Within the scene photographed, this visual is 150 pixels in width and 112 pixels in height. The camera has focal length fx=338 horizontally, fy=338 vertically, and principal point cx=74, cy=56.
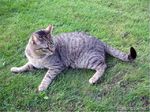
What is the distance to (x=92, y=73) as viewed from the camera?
14.9 ft

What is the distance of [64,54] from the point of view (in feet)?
15.2

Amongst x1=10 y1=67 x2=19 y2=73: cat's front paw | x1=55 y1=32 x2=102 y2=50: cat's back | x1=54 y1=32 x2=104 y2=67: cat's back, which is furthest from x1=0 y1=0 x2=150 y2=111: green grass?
x1=55 y1=32 x2=102 y2=50: cat's back

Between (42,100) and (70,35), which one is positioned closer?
(42,100)

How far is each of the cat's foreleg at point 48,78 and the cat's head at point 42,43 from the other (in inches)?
10.0

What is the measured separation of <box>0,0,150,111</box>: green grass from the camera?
4141 millimetres

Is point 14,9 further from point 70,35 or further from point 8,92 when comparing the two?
point 8,92

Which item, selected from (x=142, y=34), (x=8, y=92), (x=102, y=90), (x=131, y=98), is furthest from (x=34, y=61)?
(x=142, y=34)

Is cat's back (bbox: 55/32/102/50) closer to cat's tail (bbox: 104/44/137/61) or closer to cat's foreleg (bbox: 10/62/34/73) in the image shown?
cat's tail (bbox: 104/44/137/61)

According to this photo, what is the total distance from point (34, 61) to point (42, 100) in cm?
63

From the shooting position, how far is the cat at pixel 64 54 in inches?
172

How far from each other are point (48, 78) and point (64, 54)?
1.40 feet

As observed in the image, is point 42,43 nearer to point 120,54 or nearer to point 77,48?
point 77,48

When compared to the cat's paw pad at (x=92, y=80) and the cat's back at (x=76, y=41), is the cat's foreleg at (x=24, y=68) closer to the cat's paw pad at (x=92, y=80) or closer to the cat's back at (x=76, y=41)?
the cat's back at (x=76, y=41)

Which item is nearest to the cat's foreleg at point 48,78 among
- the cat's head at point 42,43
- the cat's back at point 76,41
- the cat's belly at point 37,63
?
the cat's belly at point 37,63
